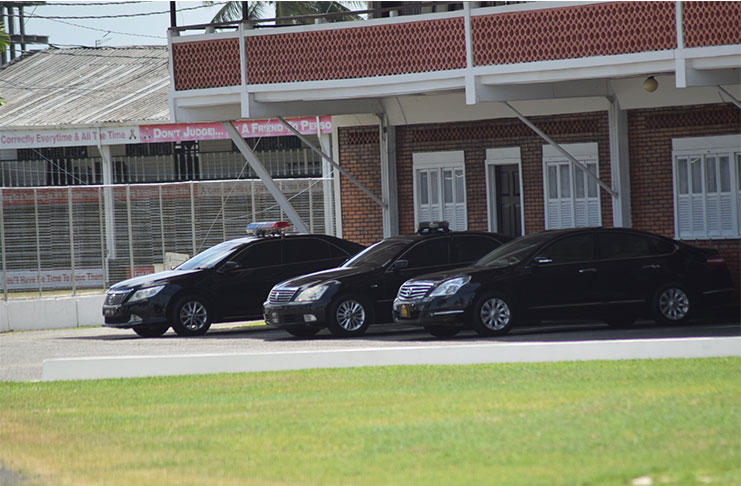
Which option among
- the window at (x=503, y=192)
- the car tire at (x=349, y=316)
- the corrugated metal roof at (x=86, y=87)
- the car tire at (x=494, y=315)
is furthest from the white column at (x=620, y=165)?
the corrugated metal roof at (x=86, y=87)

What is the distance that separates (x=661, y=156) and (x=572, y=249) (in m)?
4.94

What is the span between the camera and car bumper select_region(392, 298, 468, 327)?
58.4 ft

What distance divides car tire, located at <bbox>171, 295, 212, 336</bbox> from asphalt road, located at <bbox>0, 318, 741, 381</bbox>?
22 cm

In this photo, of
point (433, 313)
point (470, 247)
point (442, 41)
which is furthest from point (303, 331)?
point (442, 41)

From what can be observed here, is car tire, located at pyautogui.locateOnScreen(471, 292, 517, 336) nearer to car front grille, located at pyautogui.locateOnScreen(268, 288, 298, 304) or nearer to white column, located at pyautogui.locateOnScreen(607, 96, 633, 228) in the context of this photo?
car front grille, located at pyautogui.locateOnScreen(268, 288, 298, 304)

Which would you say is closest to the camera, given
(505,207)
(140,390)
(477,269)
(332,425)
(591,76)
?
(332,425)

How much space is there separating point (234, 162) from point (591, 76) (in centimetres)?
2454

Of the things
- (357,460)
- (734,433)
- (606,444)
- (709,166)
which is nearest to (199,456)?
(357,460)

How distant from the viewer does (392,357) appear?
14.7 metres

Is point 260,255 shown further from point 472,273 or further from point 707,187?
point 707,187

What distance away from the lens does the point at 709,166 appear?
2250 cm

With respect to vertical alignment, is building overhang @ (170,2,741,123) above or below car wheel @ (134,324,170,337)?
above

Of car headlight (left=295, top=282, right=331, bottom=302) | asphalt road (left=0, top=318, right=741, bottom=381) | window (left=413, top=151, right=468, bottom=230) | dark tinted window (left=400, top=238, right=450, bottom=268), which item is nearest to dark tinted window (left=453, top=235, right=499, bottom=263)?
dark tinted window (left=400, top=238, right=450, bottom=268)

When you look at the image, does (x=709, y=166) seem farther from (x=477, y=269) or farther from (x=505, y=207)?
(x=477, y=269)
